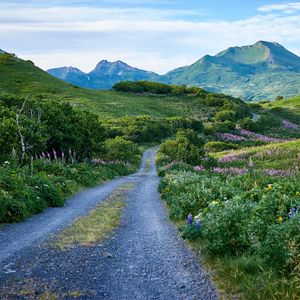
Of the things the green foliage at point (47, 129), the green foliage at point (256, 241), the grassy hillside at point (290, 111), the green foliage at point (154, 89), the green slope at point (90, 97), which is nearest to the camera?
the green foliage at point (256, 241)

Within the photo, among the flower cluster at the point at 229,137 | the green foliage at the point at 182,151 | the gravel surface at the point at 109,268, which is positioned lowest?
the flower cluster at the point at 229,137

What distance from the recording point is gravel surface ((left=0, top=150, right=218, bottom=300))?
22.9 ft

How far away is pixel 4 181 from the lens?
1468cm

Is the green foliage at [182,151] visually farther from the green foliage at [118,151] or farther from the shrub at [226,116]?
the shrub at [226,116]

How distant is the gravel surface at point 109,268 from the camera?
22.9ft

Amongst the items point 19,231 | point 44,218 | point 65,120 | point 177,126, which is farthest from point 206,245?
point 177,126

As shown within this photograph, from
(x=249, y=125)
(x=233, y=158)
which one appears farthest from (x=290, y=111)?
(x=233, y=158)

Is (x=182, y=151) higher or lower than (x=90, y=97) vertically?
lower

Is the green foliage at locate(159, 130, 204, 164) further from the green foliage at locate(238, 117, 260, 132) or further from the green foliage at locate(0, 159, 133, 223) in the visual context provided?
the green foliage at locate(238, 117, 260, 132)

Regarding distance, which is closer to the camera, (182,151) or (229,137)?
(182,151)

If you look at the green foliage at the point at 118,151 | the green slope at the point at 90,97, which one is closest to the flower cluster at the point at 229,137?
the green foliage at the point at 118,151

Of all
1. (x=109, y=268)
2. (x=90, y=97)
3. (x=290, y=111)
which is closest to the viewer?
(x=109, y=268)

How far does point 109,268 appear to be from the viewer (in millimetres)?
8328

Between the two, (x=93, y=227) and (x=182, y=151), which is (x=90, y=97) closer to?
(x=182, y=151)
